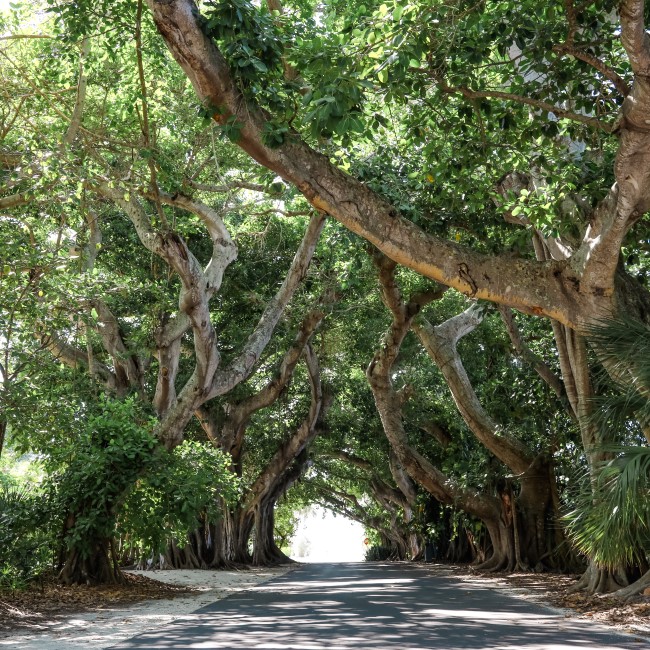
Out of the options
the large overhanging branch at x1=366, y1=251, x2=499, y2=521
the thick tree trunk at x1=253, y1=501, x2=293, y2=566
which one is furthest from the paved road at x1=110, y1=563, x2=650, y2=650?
the thick tree trunk at x1=253, y1=501, x2=293, y2=566

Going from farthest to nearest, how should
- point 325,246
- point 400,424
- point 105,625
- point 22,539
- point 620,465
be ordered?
point 400,424
point 325,246
point 22,539
point 105,625
point 620,465

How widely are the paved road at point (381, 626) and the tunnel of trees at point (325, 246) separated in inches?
35.0

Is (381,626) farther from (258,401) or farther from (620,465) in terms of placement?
(258,401)

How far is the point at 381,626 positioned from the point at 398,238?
377 cm

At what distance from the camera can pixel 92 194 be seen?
1271 cm

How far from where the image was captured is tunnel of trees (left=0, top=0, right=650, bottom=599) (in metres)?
7.90

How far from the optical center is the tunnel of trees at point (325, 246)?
25.9 feet

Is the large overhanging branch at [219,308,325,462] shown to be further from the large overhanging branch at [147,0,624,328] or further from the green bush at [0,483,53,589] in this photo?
the large overhanging branch at [147,0,624,328]

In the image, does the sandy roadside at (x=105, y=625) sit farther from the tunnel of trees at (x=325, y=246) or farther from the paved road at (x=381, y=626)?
the tunnel of trees at (x=325, y=246)

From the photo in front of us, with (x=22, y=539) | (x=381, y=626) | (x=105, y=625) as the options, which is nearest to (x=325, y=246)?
(x=22, y=539)

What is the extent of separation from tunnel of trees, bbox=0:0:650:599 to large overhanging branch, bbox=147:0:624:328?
0.03m

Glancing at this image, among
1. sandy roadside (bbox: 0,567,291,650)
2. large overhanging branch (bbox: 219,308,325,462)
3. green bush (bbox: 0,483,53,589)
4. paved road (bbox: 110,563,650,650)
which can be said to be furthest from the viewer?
large overhanging branch (bbox: 219,308,325,462)

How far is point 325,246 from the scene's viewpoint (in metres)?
16.2

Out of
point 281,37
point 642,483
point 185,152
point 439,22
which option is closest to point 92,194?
point 185,152
